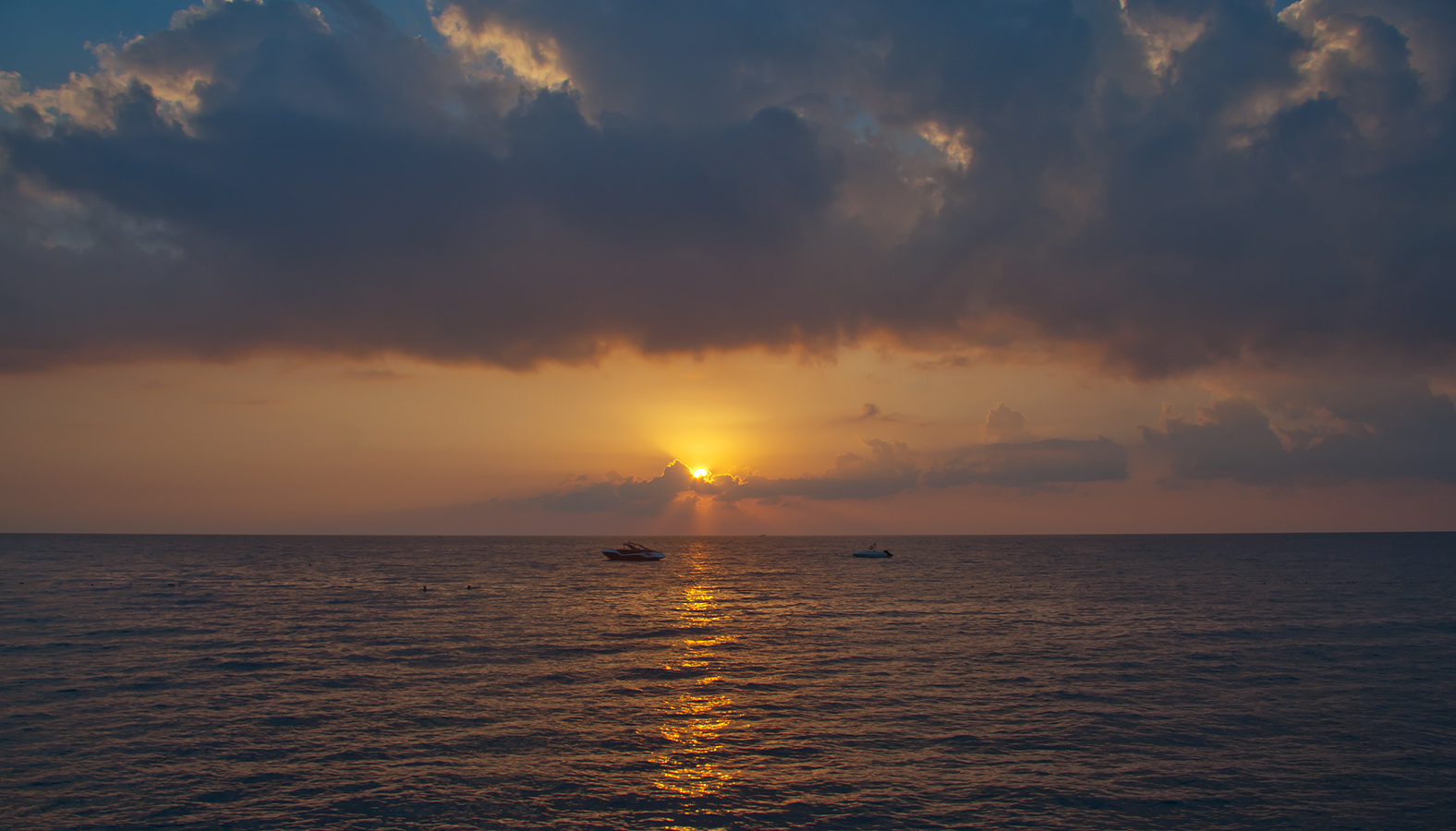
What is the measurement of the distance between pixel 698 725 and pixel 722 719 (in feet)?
5.19

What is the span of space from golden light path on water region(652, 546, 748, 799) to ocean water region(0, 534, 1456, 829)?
0.20m

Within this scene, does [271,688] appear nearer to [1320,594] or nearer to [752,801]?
[752,801]

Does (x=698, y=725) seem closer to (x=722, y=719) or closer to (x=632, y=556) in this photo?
(x=722, y=719)

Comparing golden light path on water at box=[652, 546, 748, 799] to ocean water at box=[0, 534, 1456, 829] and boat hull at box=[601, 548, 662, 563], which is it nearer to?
ocean water at box=[0, 534, 1456, 829]

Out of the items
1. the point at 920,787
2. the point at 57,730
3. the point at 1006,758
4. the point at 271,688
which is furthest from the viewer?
the point at 271,688

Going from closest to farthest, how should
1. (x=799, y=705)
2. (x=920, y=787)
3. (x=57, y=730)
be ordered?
(x=920, y=787) → (x=57, y=730) → (x=799, y=705)

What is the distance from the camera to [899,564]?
579 feet

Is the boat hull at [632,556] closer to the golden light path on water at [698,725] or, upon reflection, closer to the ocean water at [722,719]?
the ocean water at [722,719]

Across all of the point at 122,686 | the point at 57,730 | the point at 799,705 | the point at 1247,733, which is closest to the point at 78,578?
the point at 122,686

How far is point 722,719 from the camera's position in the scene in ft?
119

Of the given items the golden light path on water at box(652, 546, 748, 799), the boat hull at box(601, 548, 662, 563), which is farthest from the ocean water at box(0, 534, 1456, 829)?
the boat hull at box(601, 548, 662, 563)

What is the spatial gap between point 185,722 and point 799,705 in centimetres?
2768

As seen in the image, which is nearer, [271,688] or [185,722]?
[185,722]

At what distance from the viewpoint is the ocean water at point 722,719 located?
25.9m
